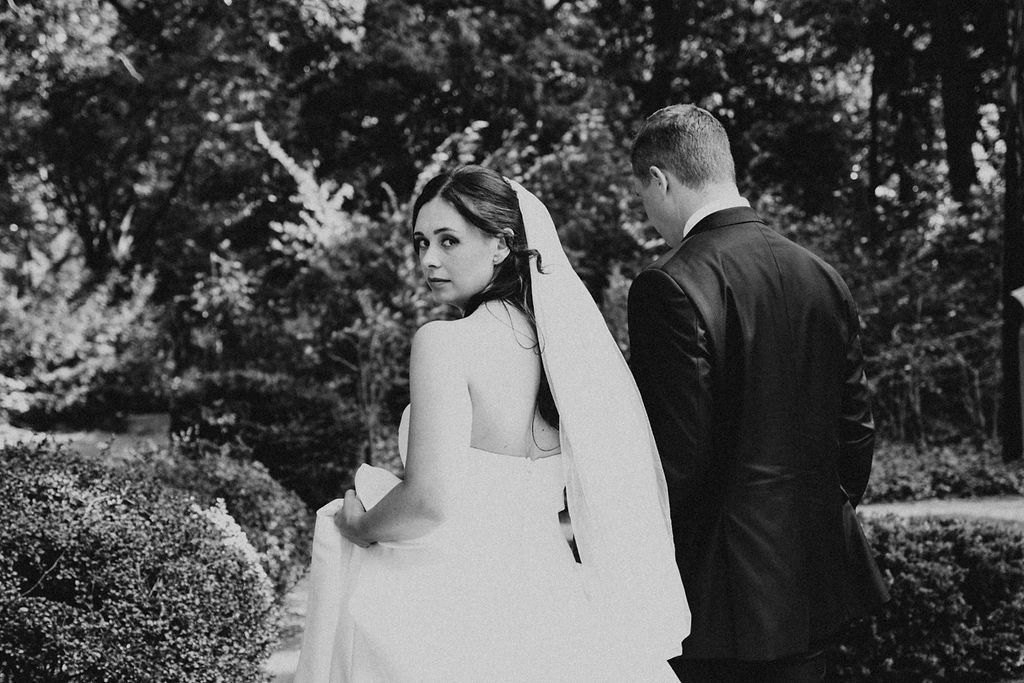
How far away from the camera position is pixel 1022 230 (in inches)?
365

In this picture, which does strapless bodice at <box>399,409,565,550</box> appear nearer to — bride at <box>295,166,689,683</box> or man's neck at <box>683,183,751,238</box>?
bride at <box>295,166,689,683</box>

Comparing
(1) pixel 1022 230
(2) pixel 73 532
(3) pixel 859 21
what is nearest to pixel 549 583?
(2) pixel 73 532

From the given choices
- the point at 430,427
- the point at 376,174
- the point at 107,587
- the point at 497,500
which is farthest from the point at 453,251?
the point at 376,174

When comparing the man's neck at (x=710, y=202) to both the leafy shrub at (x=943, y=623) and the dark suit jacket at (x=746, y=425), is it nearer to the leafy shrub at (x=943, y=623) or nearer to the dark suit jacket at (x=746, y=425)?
the dark suit jacket at (x=746, y=425)

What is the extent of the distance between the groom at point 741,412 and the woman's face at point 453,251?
0.41 meters

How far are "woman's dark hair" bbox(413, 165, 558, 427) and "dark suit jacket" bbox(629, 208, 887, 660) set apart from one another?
0.28 m

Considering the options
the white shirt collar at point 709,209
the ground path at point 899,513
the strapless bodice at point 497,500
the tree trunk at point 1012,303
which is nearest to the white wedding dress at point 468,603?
the strapless bodice at point 497,500

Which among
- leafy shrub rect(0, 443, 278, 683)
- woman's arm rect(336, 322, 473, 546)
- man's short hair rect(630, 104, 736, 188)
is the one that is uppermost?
man's short hair rect(630, 104, 736, 188)

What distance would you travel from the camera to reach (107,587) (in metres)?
3.91

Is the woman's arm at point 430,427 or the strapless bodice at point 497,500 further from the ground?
the woman's arm at point 430,427

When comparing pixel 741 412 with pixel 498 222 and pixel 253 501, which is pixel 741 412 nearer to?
pixel 498 222

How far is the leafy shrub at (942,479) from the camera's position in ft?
31.4

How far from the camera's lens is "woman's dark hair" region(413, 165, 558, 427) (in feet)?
8.24

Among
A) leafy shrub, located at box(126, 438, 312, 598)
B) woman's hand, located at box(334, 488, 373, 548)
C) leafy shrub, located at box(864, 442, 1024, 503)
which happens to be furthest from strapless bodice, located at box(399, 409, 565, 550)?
leafy shrub, located at box(864, 442, 1024, 503)
